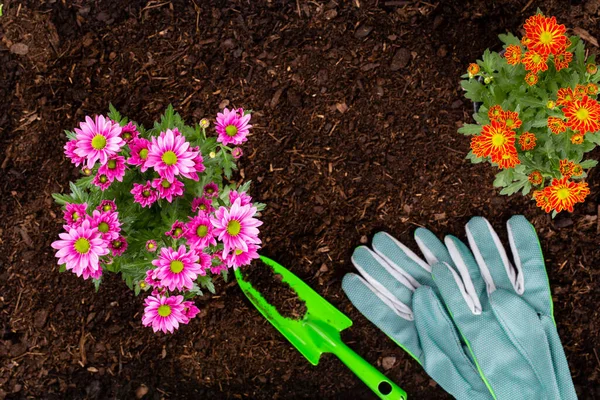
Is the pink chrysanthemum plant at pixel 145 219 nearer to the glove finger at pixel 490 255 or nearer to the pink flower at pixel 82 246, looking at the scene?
the pink flower at pixel 82 246

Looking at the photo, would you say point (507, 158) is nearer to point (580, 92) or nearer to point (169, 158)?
point (580, 92)

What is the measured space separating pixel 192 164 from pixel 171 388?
1303 millimetres

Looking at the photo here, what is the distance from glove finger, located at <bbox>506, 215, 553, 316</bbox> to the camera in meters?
2.11

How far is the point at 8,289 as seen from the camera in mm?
2123

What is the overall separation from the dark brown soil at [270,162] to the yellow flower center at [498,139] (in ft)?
2.48

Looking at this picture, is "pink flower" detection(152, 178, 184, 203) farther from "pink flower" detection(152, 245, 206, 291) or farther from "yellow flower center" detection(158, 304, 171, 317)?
"yellow flower center" detection(158, 304, 171, 317)

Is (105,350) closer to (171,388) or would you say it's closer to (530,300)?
(171,388)

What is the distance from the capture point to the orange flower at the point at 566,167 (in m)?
1.45

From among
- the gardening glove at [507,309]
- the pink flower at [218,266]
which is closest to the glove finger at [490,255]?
the gardening glove at [507,309]

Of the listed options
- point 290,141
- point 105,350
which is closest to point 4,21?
point 290,141

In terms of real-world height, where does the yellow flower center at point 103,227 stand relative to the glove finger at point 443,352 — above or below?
above

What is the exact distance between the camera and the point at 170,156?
4.04 ft

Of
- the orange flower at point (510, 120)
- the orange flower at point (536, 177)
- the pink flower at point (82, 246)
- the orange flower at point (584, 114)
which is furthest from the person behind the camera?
the orange flower at point (536, 177)

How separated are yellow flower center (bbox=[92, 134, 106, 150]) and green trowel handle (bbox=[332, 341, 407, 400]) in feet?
4.23
